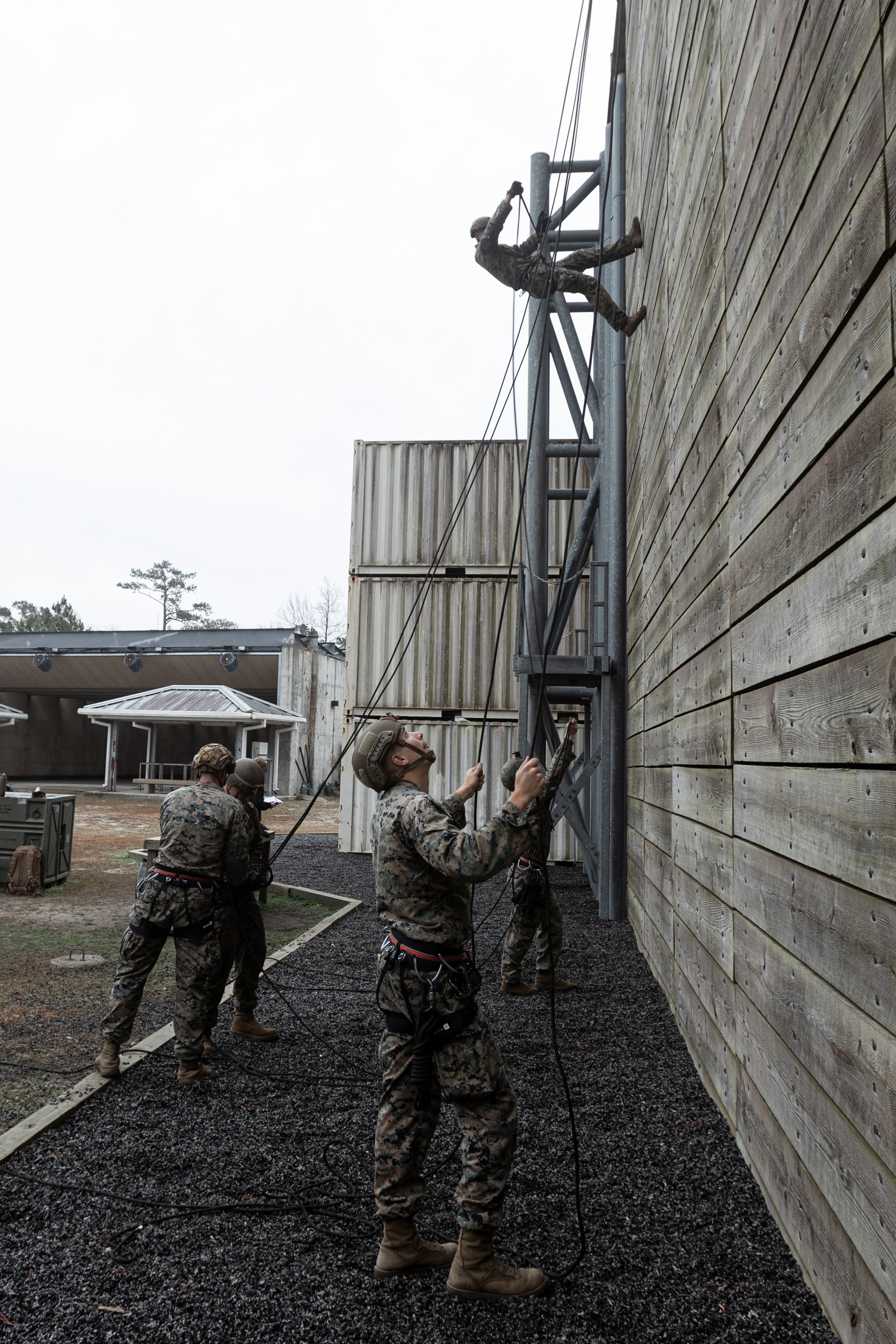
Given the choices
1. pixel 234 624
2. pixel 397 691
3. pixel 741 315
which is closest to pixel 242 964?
pixel 741 315

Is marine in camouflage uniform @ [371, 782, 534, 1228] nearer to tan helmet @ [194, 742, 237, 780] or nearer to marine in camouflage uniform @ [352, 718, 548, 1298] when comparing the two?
marine in camouflage uniform @ [352, 718, 548, 1298]

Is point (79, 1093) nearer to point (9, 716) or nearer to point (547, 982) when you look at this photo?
point (547, 982)

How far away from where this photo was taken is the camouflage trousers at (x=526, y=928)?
6316 millimetres

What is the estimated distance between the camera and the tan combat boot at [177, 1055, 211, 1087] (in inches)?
179

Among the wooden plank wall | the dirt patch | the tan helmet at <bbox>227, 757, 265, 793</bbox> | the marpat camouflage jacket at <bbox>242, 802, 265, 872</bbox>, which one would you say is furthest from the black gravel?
the tan helmet at <bbox>227, 757, 265, 793</bbox>

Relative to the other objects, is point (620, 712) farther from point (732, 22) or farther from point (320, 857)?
point (320, 857)

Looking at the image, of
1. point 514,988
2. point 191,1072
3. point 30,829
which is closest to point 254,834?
point 191,1072

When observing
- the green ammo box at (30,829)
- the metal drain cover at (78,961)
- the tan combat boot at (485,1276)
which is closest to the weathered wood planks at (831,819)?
the tan combat boot at (485,1276)

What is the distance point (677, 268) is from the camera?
5.36 meters

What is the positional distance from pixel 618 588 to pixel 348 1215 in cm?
721

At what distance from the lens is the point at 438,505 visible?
15406 millimetres

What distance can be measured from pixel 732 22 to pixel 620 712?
6.54 metres

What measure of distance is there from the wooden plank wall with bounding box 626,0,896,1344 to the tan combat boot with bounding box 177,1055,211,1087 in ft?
8.81

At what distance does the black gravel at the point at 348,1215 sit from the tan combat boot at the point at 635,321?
5.73m
